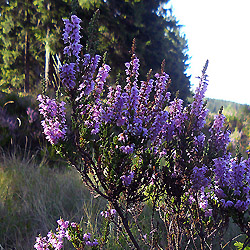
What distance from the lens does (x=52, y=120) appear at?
2104mm

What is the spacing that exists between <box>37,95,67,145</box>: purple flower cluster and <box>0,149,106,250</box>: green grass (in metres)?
1.74

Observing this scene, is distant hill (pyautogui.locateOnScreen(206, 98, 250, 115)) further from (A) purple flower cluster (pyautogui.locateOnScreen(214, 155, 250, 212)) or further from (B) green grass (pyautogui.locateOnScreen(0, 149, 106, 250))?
(A) purple flower cluster (pyautogui.locateOnScreen(214, 155, 250, 212))

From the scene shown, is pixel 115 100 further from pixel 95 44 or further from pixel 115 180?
pixel 115 180

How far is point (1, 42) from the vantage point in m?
20.6

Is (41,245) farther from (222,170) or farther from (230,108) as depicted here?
(230,108)

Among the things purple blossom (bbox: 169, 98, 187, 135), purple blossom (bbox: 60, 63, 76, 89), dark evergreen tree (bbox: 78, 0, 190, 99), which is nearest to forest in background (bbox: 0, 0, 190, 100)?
dark evergreen tree (bbox: 78, 0, 190, 99)

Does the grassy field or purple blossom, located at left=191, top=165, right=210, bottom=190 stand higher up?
purple blossom, located at left=191, top=165, right=210, bottom=190

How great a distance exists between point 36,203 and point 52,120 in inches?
108

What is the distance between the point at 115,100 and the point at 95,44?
0.48 metres

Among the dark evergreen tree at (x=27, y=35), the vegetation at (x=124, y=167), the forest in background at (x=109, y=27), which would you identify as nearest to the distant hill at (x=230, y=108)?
the forest in background at (x=109, y=27)

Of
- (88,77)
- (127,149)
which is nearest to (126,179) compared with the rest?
(127,149)

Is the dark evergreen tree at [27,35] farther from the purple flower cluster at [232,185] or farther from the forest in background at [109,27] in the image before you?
the purple flower cluster at [232,185]

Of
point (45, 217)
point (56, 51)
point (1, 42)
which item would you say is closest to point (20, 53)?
point (1, 42)

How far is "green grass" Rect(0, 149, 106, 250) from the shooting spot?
12.6 ft
